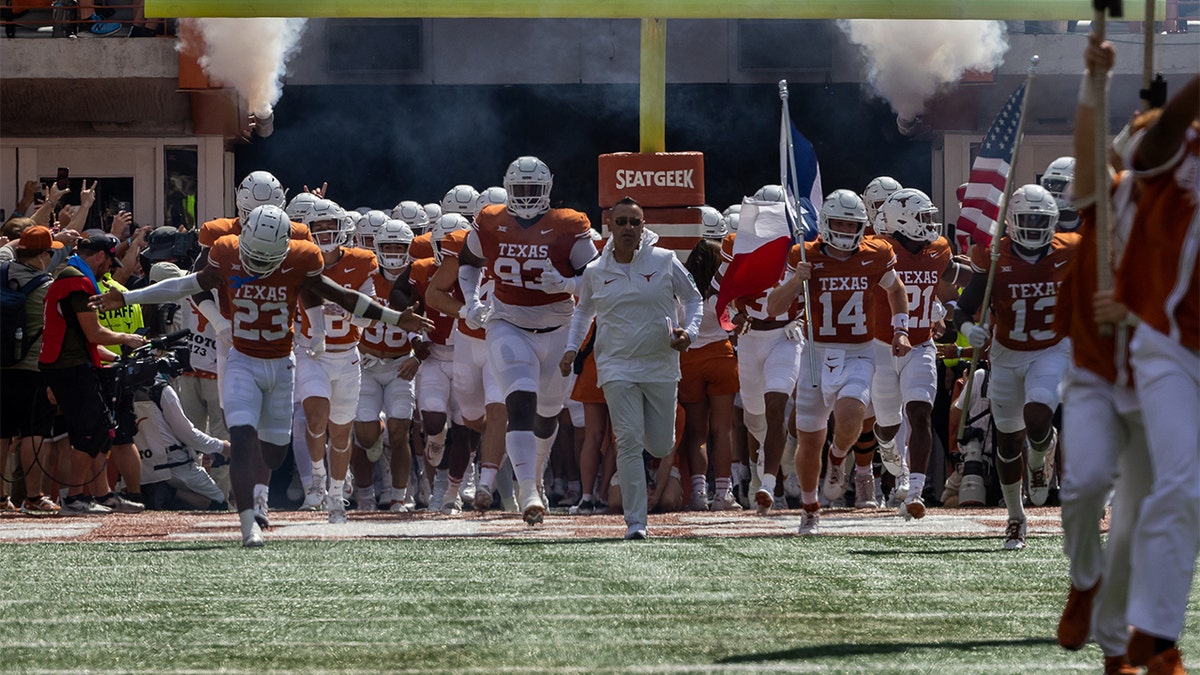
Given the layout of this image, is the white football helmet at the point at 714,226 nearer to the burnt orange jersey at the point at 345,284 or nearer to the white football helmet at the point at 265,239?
the burnt orange jersey at the point at 345,284

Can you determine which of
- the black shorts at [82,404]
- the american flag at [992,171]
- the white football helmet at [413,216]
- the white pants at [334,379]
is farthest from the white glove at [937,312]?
the black shorts at [82,404]

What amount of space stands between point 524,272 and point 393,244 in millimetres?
2343

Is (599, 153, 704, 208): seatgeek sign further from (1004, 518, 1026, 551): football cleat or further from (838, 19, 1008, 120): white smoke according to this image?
(838, 19, 1008, 120): white smoke

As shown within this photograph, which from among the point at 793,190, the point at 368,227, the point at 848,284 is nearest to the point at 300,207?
the point at 368,227

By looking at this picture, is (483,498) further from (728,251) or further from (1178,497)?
(1178,497)

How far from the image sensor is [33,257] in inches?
543

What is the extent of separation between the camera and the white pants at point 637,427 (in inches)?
433

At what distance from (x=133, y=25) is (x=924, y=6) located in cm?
883

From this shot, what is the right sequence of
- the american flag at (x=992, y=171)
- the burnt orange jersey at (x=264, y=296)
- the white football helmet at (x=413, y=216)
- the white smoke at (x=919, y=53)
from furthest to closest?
the white smoke at (x=919, y=53) < the white football helmet at (x=413, y=216) < the american flag at (x=992, y=171) < the burnt orange jersey at (x=264, y=296)

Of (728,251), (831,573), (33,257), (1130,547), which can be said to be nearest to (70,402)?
(33,257)

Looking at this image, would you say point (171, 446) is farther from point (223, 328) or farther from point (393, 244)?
point (223, 328)

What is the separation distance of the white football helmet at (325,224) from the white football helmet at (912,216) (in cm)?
374

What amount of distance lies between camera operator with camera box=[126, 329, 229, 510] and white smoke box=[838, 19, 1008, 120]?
8.55 metres

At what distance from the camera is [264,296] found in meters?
11.2
